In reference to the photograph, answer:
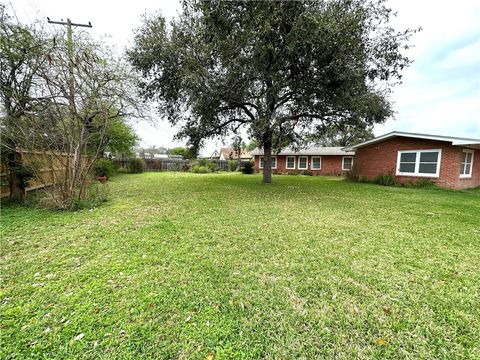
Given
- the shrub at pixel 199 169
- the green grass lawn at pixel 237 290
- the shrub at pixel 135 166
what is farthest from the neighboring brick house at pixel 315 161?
the green grass lawn at pixel 237 290

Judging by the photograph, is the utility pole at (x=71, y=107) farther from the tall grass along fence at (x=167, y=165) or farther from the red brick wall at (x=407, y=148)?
the tall grass along fence at (x=167, y=165)

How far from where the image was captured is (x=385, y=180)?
12609 millimetres

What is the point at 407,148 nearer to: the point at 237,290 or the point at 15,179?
the point at 237,290

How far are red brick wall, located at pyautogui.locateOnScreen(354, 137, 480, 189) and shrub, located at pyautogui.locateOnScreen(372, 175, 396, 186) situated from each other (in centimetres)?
32

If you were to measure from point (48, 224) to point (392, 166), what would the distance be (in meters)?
15.9

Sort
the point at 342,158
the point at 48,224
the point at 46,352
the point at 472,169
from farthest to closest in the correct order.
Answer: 1. the point at 342,158
2. the point at 472,169
3. the point at 48,224
4. the point at 46,352

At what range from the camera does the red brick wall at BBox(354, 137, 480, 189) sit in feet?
35.0

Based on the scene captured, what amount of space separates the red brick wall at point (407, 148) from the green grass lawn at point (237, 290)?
29.0ft

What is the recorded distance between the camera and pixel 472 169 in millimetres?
12125

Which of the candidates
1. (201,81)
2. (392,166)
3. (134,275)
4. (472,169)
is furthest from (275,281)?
(472,169)

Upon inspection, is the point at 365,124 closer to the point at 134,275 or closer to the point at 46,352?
the point at 134,275

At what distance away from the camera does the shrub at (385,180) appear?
1243cm

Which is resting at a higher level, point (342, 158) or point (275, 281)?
point (342, 158)

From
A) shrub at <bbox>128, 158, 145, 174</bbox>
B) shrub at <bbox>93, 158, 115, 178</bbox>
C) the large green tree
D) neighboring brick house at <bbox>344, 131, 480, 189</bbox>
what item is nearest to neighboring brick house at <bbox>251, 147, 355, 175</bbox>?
neighboring brick house at <bbox>344, 131, 480, 189</bbox>
